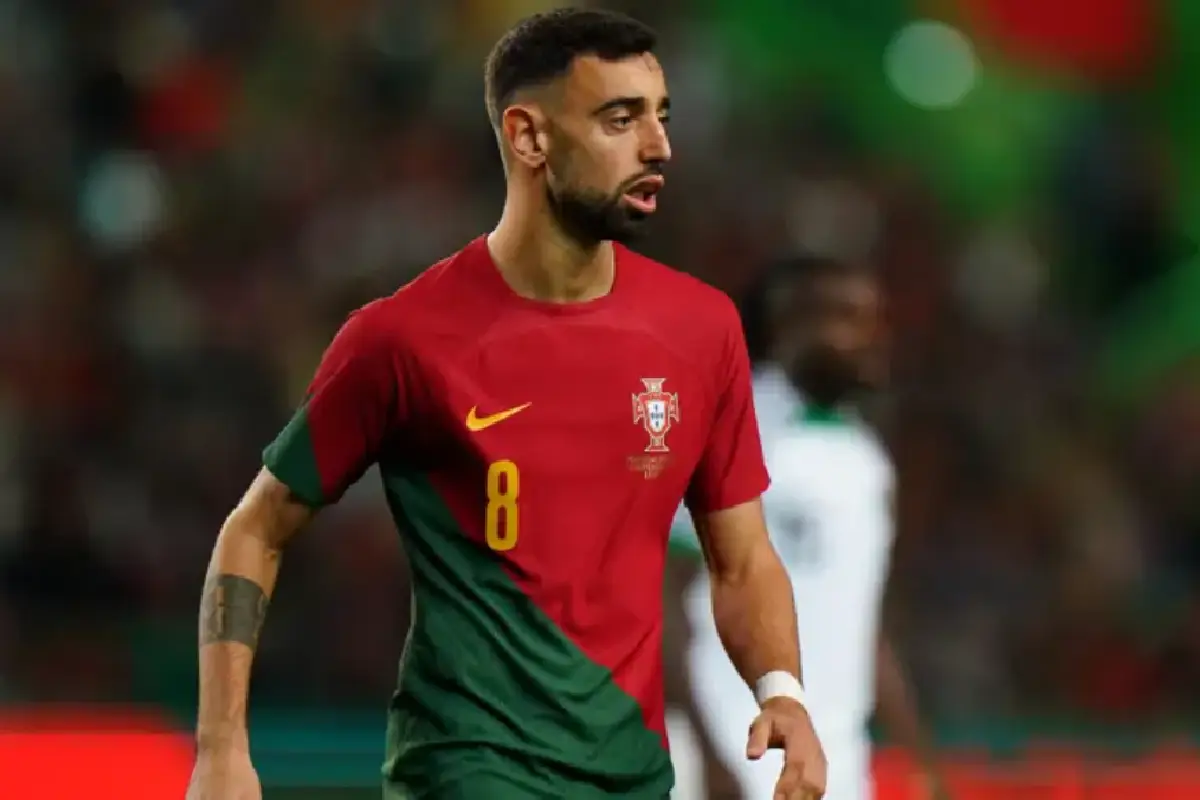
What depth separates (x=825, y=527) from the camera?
14.7 feet

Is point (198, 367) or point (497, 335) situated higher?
point (497, 335)

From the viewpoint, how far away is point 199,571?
825cm

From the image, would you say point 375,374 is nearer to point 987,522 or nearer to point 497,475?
point 497,475

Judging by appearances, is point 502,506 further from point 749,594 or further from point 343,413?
point 749,594

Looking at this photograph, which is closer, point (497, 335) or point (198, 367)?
point (497, 335)

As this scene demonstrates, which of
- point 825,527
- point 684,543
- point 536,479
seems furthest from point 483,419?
point 825,527

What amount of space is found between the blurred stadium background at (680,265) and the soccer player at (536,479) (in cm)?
429

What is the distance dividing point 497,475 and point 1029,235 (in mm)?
6826

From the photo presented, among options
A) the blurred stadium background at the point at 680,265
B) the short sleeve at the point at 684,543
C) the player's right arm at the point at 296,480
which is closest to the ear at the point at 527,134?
the player's right arm at the point at 296,480

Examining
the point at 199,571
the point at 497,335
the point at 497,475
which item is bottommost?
the point at 199,571

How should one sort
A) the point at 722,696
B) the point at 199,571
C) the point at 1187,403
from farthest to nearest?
the point at 1187,403 < the point at 199,571 < the point at 722,696

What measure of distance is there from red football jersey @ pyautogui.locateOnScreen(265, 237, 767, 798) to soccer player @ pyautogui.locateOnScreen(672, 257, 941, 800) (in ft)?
4.61

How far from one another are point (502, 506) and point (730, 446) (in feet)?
1.25

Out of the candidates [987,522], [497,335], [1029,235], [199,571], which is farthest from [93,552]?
[497,335]
